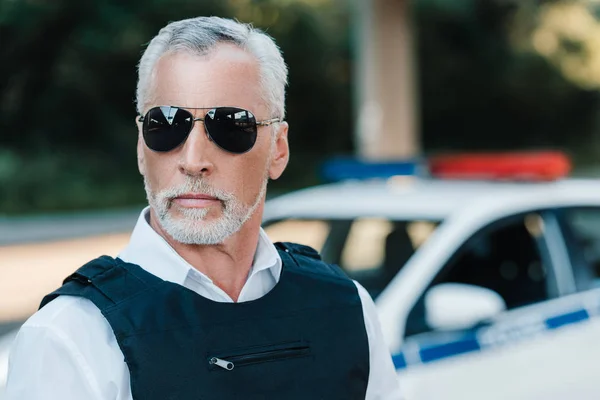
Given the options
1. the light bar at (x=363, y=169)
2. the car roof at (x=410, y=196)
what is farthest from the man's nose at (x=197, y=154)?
the light bar at (x=363, y=169)

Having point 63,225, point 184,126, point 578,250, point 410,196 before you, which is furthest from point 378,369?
point 63,225

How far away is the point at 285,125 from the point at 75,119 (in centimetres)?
2137

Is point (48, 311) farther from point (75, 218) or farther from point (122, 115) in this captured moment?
point (122, 115)

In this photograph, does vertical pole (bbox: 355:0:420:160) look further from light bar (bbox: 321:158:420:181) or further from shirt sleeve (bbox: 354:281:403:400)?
shirt sleeve (bbox: 354:281:403:400)

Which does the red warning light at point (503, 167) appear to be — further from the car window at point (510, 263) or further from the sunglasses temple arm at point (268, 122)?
the sunglasses temple arm at point (268, 122)

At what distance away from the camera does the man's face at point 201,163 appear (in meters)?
1.53

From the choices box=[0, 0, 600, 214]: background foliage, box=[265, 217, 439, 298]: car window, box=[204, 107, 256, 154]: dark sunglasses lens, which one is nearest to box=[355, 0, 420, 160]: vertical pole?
box=[0, 0, 600, 214]: background foliage

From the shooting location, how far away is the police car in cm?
312

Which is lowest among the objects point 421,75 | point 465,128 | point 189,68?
point 465,128

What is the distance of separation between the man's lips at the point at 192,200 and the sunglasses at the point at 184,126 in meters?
0.09

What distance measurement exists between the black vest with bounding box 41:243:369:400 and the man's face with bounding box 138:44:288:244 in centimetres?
11

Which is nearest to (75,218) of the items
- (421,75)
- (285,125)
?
(421,75)

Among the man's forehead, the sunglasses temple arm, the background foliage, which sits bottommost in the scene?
the background foliage

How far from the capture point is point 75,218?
58.4 ft
